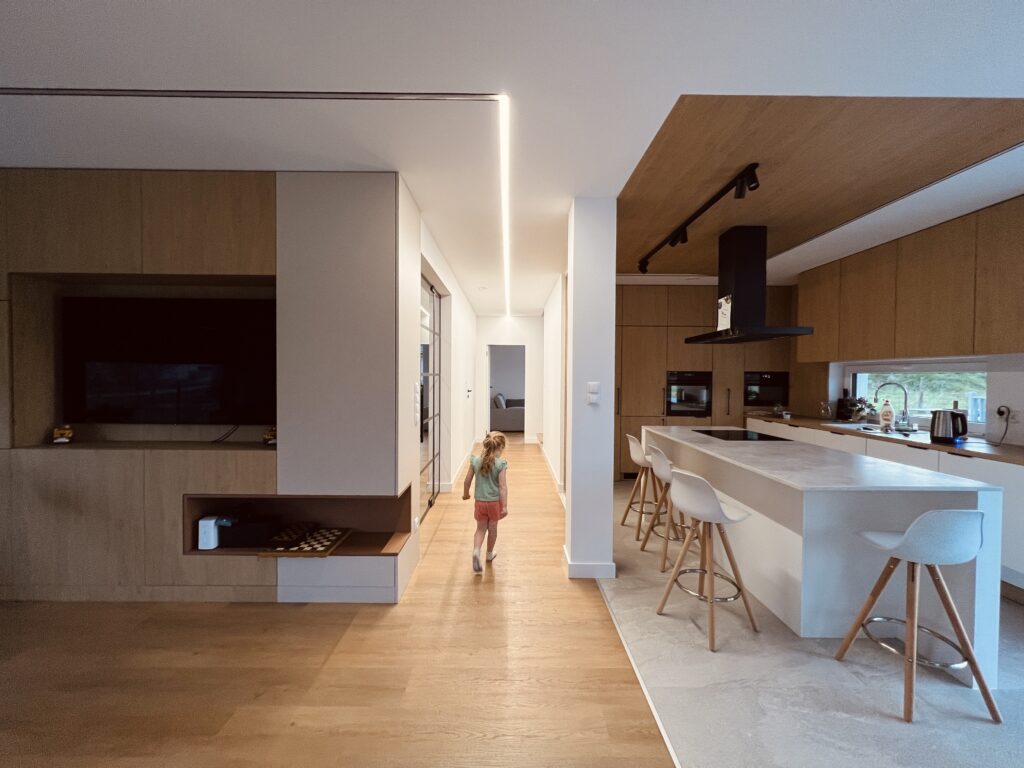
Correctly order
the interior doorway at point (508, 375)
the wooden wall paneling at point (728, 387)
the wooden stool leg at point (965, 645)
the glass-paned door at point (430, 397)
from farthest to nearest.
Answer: the interior doorway at point (508, 375) → the wooden wall paneling at point (728, 387) → the glass-paned door at point (430, 397) → the wooden stool leg at point (965, 645)

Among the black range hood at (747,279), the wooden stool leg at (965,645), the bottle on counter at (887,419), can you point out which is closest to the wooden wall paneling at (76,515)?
the wooden stool leg at (965,645)

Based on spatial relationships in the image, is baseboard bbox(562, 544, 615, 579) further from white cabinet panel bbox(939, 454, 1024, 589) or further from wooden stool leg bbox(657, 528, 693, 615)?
white cabinet panel bbox(939, 454, 1024, 589)

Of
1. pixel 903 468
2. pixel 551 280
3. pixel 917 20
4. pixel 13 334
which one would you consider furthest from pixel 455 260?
pixel 903 468

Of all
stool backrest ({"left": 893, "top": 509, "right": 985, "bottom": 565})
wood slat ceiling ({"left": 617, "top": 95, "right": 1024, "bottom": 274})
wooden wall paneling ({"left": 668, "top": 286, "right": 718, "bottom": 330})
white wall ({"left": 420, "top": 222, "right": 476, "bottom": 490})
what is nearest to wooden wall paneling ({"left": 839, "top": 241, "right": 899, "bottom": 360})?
wood slat ceiling ({"left": 617, "top": 95, "right": 1024, "bottom": 274})

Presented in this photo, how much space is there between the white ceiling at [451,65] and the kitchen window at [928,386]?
3201mm

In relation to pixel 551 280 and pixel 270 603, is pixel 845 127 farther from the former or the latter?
pixel 270 603

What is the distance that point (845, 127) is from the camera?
2.13 m

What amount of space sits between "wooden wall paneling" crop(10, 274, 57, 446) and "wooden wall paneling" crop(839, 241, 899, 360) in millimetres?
6816

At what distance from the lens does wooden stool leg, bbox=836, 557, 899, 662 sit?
192 cm

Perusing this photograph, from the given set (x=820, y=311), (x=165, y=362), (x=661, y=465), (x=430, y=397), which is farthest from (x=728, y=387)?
(x=165, y=362)

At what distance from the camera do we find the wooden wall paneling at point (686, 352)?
5723 millimetres

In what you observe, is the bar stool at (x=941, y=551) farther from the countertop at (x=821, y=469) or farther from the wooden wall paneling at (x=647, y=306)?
the wooden wall paneling at (x=647, y=306)

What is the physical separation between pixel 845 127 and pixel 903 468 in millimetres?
1908

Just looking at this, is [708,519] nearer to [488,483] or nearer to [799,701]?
[799,701]
